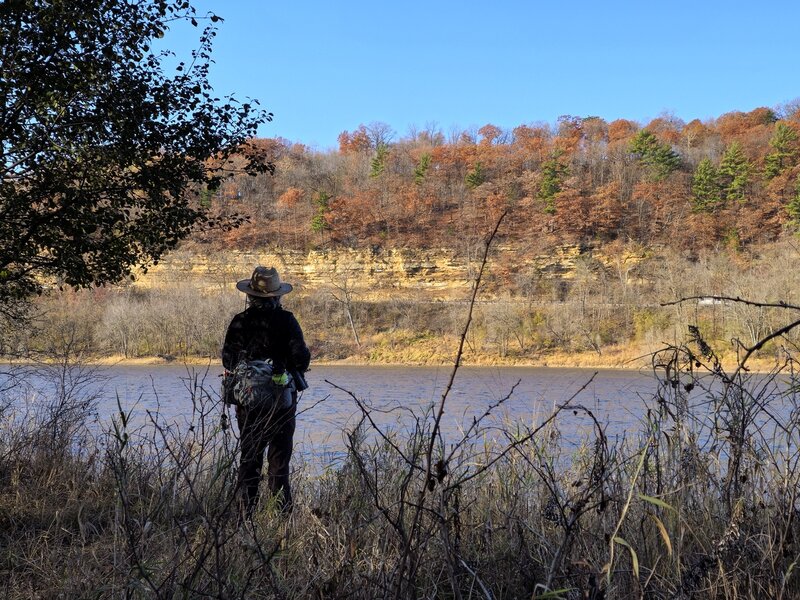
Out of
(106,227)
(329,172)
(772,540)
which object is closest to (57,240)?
(106,227)

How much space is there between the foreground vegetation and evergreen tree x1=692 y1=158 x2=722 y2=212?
7310 cm

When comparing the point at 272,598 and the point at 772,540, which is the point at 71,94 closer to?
the point at 272,598

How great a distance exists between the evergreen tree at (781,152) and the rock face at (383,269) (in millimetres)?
27059

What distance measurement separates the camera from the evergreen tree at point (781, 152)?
77.9 m

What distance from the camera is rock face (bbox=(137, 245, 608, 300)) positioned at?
63.9m

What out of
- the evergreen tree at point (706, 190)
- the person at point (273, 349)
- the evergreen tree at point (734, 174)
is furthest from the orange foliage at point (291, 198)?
the person at point (273, 349)

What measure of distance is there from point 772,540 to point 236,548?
6.74 feet

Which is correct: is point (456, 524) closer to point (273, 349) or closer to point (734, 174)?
point (273, 349)

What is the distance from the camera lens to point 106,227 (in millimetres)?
7312

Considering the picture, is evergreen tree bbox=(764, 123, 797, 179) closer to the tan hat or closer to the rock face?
the rock face

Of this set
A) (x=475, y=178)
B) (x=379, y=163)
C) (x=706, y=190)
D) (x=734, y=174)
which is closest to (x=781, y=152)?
(x=734, y=174)

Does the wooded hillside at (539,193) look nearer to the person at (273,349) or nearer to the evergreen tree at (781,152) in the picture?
the evergreen tree at (781,152)

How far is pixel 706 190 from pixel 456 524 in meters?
78.3

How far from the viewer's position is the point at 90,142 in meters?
6.60
